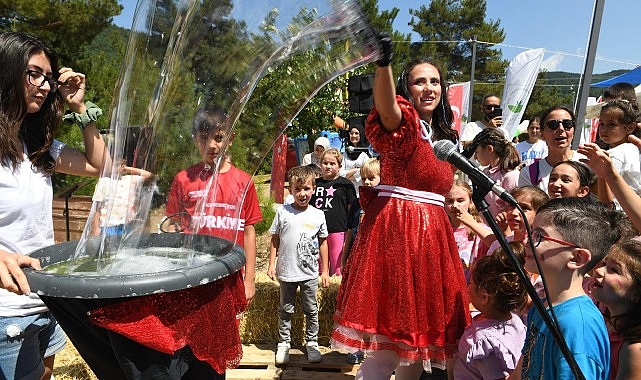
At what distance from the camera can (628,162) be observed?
11.2 ft

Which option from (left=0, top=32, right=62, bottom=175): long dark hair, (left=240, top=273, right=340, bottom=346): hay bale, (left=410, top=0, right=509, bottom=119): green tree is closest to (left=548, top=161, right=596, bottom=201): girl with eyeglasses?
(left=240, top=273, right=340, bottom=346): hay bale

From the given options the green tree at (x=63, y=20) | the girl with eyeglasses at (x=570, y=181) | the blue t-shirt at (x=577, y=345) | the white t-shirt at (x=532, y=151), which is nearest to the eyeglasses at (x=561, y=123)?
the girl with eyeglasses at (x=570, y=181)

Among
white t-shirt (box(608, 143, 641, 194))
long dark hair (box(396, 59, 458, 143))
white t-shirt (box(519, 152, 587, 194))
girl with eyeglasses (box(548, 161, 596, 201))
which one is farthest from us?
white t-shirt (box(519, 152, 587, 194))

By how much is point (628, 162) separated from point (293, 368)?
257cm

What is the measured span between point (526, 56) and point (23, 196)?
887 centimetres

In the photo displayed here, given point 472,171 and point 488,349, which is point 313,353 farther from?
point 472,171

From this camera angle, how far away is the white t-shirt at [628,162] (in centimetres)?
340

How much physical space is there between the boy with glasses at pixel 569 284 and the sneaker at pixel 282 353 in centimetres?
213

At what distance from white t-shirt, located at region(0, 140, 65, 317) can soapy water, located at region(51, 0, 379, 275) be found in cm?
42

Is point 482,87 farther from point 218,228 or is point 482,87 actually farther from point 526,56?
point 218,228

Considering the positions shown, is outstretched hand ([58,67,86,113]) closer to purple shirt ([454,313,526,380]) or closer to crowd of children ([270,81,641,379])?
crowd of children ([270,81,641,379])

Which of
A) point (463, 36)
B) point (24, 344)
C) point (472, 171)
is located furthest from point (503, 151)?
point (463, 36)

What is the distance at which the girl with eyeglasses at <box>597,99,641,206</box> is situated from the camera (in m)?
3.40

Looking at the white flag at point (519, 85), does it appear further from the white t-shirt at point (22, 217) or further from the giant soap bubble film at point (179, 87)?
the white t-shirt at point (22, 217)
